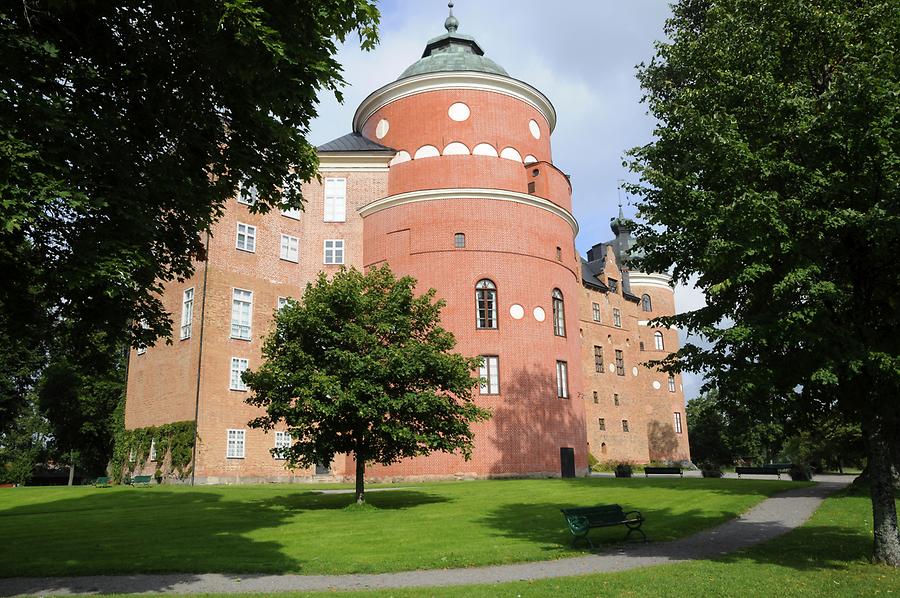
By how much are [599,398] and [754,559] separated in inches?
1675

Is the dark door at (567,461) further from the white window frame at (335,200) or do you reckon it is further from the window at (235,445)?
the white window frame at (335,200)

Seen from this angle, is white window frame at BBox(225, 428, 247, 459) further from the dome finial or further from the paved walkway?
the dome finial

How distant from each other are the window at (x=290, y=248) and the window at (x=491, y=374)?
12102 mm

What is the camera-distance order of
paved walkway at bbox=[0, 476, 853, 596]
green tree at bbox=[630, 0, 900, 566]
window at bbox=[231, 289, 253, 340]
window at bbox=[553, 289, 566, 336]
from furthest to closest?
window at bbox=[553, 289, 566, 336] < window at bbox=[231, 289, 253, 340] < green tree at bbox=[630, 0, 900, 566] < paved walkway at bbox=[0, 476, 853, 596]

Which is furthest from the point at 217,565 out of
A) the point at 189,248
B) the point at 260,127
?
the point at 260,127

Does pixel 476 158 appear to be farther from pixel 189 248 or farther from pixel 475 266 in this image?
pixel 189 248

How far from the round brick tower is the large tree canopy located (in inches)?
852

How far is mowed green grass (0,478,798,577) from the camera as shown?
37.3ft

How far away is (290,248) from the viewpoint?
36.3 m

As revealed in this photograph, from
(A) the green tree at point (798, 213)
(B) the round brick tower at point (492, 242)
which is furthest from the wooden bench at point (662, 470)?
(A) the green tree at point (798, 213)

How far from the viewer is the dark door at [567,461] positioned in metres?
33.1

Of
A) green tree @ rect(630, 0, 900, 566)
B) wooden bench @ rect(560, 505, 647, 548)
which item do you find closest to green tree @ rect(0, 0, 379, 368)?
green tree @ rect(630, 0, 900, 566)

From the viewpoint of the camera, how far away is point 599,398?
53.1 meters

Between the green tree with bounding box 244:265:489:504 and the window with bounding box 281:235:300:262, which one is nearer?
the green tree with bounding box 244:265:489:504
